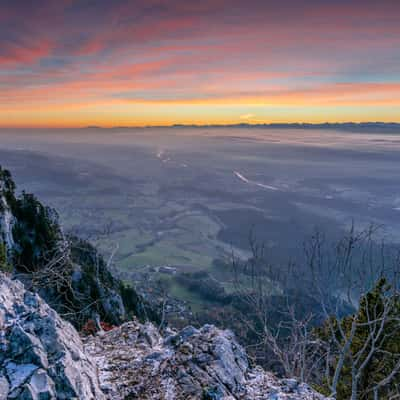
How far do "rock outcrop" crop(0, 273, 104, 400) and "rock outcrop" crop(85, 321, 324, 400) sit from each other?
72 centimetres

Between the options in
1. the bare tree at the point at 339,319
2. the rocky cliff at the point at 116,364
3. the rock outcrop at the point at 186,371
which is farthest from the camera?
the bare tree at the point at 339,319

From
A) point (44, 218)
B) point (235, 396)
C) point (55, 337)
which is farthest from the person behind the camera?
point (44, 218)

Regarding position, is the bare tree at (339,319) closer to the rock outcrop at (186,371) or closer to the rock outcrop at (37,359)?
the rock outcrop at (186,371)

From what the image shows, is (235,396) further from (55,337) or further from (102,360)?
(55,337)

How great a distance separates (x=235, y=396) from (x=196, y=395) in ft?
3.06

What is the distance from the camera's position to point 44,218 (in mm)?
31875

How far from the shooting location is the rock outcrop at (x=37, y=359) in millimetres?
4344

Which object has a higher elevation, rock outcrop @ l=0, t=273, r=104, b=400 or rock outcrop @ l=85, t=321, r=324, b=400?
rock outcrop @ l=0, t=273, r=104, b=400

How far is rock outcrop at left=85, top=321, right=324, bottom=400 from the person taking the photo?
19.6ft

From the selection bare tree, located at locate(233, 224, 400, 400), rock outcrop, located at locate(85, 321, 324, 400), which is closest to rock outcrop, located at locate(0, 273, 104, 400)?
rock outcrop, located at locate(85, 321, 324, 400)

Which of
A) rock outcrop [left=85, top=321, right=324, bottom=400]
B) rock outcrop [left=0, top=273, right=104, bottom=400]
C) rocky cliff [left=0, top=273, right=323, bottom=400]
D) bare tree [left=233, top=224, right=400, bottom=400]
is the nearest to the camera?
rock outcrop [left=0, top=273, right=104, bottom=400]

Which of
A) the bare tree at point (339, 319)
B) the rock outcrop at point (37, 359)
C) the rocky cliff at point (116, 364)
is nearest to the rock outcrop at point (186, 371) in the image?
the rocky cliff at point (116, 364)

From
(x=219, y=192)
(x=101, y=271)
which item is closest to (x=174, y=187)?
(x=219, y=192)

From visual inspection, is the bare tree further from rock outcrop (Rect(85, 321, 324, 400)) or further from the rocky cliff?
the rocky cliff
